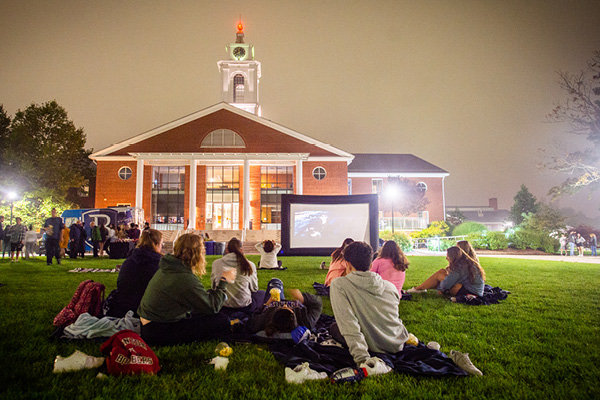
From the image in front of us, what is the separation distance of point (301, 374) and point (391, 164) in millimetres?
43030

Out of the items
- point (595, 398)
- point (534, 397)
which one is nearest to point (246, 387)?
point (534, 397)

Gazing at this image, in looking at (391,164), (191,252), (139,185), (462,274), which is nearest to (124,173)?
(139,185)

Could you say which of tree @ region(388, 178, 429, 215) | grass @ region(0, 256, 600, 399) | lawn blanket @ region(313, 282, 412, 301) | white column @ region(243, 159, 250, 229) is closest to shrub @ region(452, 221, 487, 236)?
tree @ region(388, 178, 429, 215)

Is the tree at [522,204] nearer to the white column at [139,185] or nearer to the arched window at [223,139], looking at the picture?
the arched window at [223,139]

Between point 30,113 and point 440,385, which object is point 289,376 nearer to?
point 440,385

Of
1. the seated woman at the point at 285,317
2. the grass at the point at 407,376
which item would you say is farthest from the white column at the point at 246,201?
the seated woman at the point at 285,317

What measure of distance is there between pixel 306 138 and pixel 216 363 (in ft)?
97.9

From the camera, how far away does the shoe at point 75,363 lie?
11.4ft

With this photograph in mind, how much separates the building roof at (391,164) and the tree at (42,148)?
1183 inches

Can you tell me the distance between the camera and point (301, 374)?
3350mm

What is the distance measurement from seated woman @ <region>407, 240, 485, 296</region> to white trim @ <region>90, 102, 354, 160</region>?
25596 mm

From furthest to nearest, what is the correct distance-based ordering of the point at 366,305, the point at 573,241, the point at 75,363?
the point at 573,241 < the point at 366,305 < the point at 75,363

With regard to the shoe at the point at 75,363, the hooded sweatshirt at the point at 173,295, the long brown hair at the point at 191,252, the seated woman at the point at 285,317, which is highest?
the long brown hair at the point at 191,252

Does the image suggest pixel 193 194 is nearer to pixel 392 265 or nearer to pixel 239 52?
pixel 239 52
